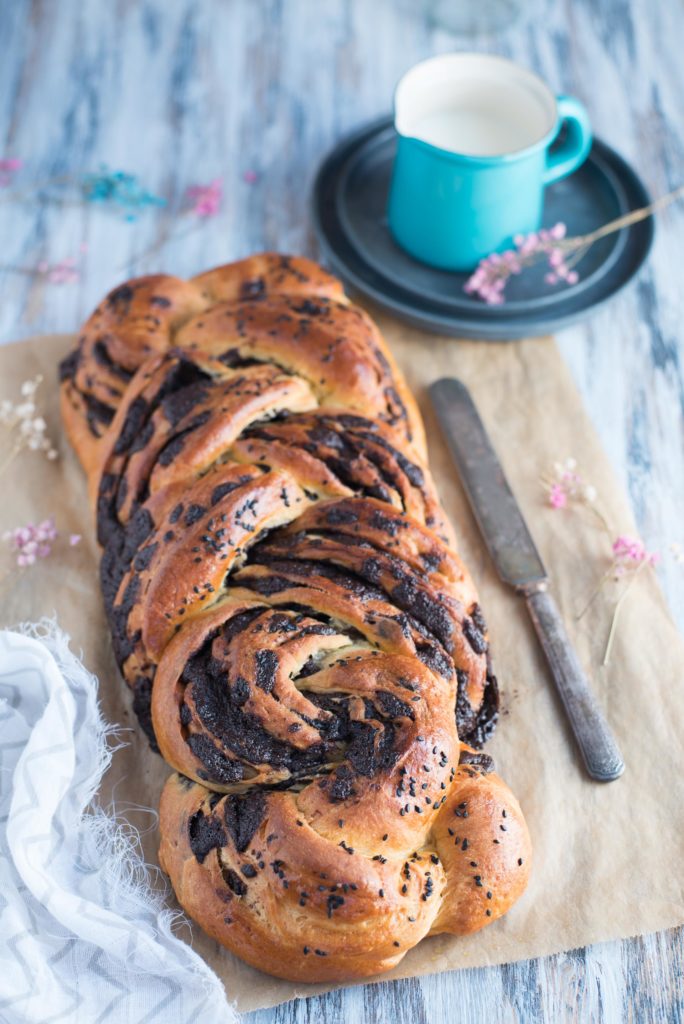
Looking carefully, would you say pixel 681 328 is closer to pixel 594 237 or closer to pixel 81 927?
pixel 594 237

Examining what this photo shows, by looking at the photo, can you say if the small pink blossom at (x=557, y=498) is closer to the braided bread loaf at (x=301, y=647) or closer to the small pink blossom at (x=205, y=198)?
the braided bread loaf at (x=301, y=647)

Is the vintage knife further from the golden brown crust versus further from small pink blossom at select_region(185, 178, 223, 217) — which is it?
small pink blossom at select_region(185, 178, 223, 217)

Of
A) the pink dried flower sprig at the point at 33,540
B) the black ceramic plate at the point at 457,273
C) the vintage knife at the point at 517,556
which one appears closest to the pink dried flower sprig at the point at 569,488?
the vintage knife at the point at 517,556

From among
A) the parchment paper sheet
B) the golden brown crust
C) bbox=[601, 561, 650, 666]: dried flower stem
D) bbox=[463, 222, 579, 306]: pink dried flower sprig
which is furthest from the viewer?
bbox=[463, 222, 579, 306]: pink dried flower sprig

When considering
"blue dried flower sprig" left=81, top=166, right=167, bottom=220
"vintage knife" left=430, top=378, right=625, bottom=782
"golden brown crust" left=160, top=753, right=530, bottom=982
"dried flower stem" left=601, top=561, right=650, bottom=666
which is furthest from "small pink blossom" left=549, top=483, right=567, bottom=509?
"blue dried flower sprig" left=81, top=166, right=167, bottom=220

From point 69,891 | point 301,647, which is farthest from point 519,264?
point 69,891

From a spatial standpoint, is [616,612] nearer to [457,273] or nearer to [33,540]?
[457,273]
